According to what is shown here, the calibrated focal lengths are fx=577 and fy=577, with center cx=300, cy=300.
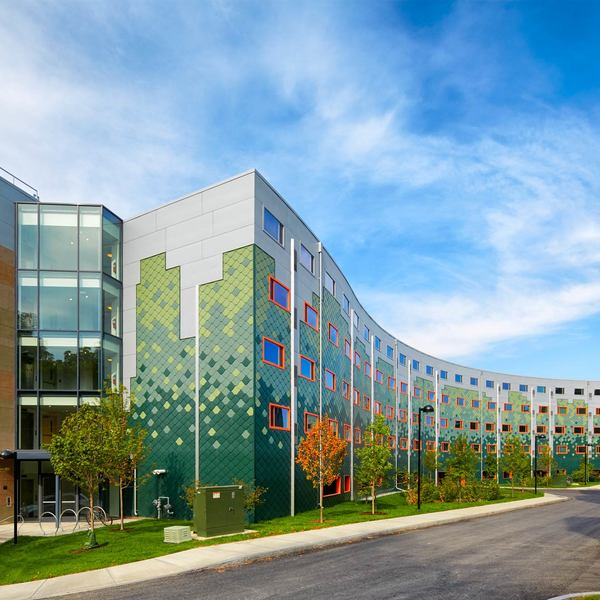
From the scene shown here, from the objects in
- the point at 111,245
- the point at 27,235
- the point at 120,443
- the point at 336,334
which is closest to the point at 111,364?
the point at 111,245

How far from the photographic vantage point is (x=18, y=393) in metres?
31.0

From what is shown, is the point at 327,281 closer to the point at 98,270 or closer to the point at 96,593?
the point at 98,270

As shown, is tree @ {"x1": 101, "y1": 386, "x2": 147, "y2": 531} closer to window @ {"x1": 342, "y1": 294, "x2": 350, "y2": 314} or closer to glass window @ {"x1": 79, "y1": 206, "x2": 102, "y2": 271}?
glass window @ {"x1": 79, "y1": 206, "x2": 102, "y2": 271}

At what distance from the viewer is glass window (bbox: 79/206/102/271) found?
32438 millimetres

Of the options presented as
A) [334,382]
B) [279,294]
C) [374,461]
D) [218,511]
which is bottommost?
[374,461]

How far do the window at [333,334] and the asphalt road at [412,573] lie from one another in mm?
18304

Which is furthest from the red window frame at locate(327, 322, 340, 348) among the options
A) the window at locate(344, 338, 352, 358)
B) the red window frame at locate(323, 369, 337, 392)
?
the window at locate(344, 338, 352, 358)

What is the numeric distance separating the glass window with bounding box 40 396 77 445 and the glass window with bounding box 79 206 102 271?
7.27 m

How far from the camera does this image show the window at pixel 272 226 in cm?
3017

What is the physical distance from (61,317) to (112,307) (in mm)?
2810

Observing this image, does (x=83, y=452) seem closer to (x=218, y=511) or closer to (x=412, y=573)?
(x=218, y=511)

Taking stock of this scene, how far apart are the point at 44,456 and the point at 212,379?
31.8ft

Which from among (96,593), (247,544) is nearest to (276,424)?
(247,544)

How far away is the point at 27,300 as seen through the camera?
31.6 meters
